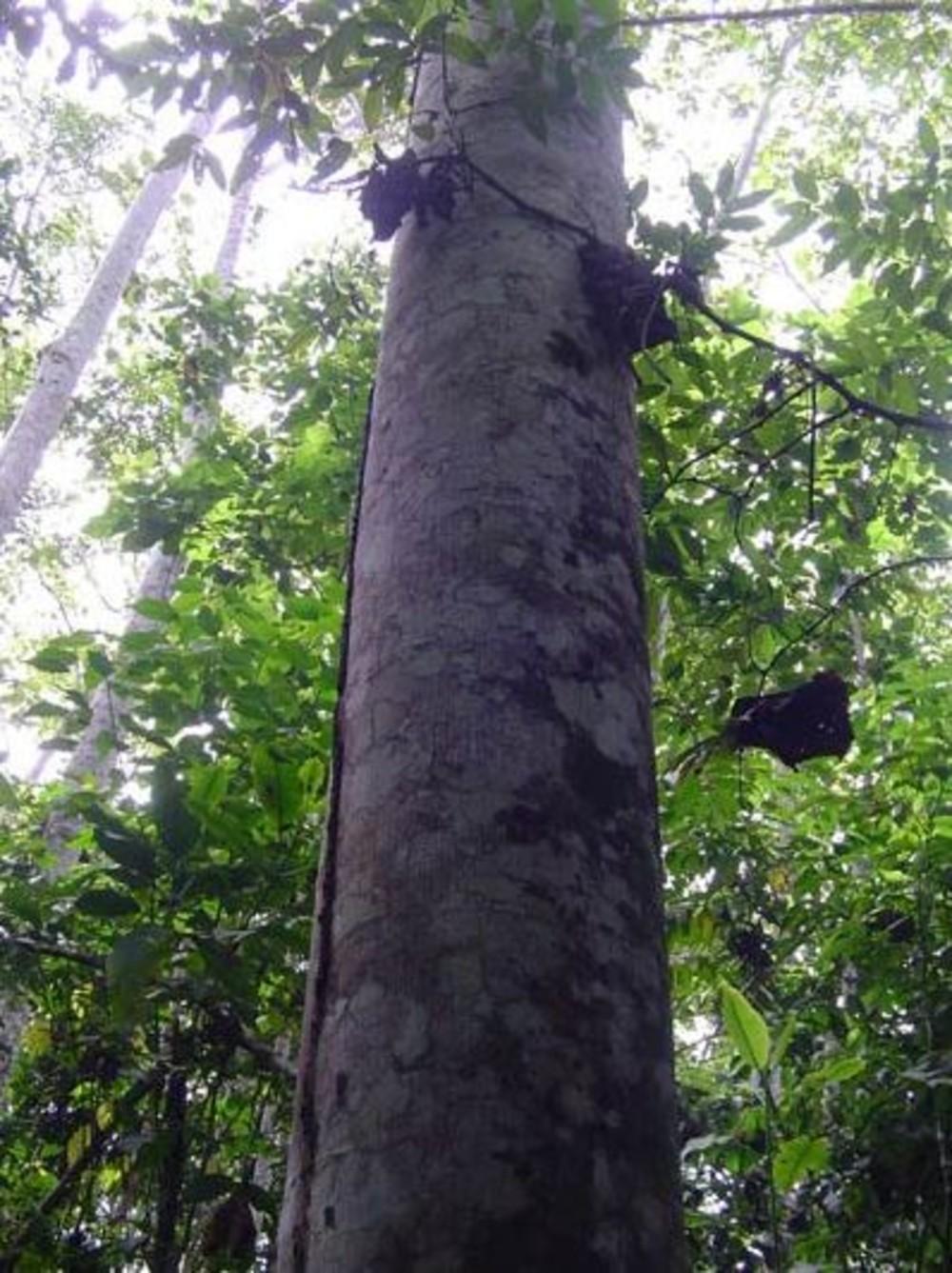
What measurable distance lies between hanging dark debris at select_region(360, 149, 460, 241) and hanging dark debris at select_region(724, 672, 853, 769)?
0.89 m

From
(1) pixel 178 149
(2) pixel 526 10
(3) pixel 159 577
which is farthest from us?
(3) pixel 159 577

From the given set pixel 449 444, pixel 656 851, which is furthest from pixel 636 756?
pixel 449 444

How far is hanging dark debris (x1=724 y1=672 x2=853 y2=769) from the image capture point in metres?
1.90

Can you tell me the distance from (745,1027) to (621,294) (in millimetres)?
1178

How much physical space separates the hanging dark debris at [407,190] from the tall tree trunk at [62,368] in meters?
9.09

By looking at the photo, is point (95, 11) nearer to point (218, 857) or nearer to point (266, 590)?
point (218, 857)

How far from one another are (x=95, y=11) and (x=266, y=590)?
74.6 inches

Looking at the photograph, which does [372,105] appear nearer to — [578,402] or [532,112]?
[532,112]

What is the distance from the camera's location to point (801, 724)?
194cm

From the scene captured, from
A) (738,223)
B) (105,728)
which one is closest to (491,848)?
(738,223)

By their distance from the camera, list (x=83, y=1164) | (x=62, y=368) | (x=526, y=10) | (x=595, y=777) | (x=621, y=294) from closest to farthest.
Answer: (x=595, y=777) → (x=621, y=294) → (x=526, y=10) → (x=83, y=1164) → (x=62, y=368)

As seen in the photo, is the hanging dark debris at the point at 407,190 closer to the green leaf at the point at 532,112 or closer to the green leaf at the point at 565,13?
the green leaf at the point at 532,112

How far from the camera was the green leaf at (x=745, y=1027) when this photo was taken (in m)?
1.99

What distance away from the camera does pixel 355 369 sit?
4523 mm
